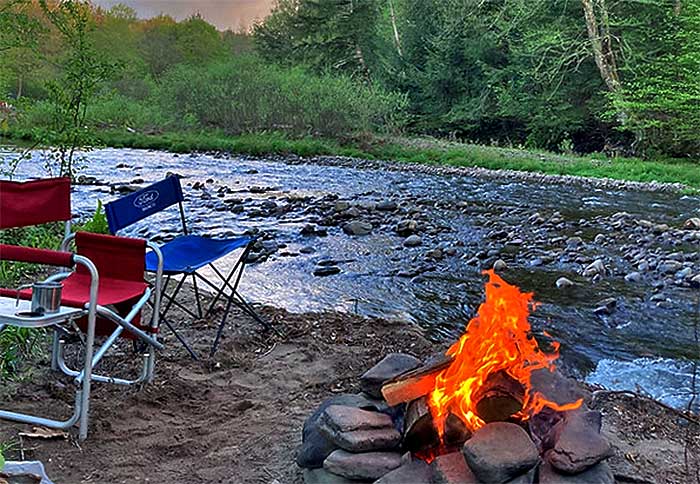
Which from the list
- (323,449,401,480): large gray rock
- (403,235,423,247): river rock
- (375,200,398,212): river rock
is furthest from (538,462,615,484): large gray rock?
(375,200,398,212): river rock

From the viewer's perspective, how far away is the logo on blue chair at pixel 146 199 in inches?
136

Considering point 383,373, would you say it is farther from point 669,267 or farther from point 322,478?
point 669,267

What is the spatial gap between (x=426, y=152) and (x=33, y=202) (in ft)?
44.4

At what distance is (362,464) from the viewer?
1.97 metres

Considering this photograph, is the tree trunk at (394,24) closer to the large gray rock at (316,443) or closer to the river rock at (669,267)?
the river rock at (669,267)

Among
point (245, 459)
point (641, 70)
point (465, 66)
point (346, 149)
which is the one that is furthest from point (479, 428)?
point (465, 66)

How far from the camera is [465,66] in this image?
2186 cm

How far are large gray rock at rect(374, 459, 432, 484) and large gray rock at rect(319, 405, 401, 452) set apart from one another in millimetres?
125

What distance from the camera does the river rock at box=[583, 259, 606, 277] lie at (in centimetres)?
588

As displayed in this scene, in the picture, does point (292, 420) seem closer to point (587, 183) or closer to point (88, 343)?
point (88, 343)

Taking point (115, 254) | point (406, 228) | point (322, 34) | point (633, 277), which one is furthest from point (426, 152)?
point (115, 254)

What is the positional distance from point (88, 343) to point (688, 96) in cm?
1581

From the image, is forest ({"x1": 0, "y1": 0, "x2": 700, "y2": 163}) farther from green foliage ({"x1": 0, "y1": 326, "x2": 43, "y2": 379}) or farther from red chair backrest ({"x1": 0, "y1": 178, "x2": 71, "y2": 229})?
green foliage ({"x1": 0, "y1": 326, "x2": 43, "y2": 379})

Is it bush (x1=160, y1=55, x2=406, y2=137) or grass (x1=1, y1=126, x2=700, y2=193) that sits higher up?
bush (x1=160, y1=55, x2=406, y2=137)
